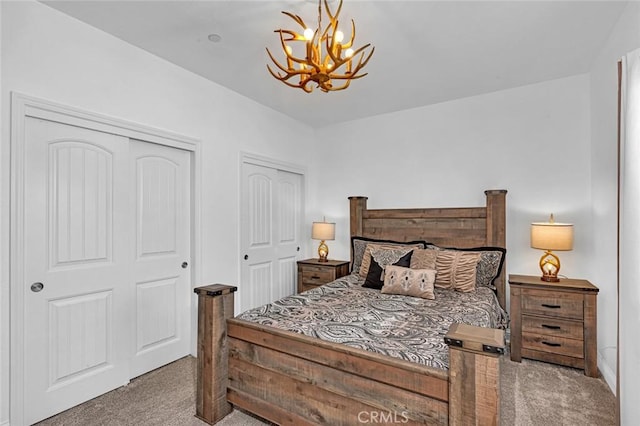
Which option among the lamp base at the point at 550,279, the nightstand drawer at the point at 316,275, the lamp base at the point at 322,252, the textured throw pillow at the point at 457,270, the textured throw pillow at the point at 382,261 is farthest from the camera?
the lamp base at the point at 322,252

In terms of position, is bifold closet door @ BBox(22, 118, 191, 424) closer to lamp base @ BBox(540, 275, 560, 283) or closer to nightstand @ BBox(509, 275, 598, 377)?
nightstand @ BBox(509, 275, 598, 377)

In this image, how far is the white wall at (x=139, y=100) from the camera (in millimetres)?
1912

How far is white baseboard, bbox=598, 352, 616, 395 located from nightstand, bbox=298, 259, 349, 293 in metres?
2.54

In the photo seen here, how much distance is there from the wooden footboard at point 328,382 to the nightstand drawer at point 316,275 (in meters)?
1.96

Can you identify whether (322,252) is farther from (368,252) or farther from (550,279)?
(550,279)

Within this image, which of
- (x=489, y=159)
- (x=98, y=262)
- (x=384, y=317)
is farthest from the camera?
(x=489, y=159)

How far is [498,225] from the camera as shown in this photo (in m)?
3.26

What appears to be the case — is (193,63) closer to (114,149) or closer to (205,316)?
(114,149)

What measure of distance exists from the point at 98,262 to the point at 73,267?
16 cm

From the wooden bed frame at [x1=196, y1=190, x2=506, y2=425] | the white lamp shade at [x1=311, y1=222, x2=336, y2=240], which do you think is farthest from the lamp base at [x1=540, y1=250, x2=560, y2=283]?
the white lamp shade at [x1=311, y1=222, x2=336, y2=240]

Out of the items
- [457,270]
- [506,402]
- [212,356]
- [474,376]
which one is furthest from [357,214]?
[474,376]

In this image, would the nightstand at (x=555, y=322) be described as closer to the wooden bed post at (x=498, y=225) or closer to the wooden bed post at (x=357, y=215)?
the wooden bed post at (x=498, y=225)

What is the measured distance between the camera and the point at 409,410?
4.78 feet
